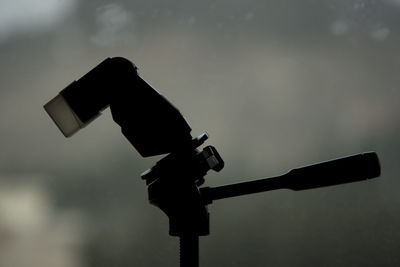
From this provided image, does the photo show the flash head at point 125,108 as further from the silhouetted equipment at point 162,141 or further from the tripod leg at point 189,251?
the tripod leg at point 189,251

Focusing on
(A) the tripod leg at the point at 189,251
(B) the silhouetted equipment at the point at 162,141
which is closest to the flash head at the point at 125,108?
(B) the silhouetted equipment at the point at 162,141

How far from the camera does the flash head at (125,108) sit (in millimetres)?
1038

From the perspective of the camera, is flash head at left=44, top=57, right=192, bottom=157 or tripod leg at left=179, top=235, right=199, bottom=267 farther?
flash head at left=44, top=57, right=192, bottom=157

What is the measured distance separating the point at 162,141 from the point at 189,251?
30cm

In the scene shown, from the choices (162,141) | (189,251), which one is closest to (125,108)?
(162,141)

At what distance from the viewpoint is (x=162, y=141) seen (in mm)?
1046

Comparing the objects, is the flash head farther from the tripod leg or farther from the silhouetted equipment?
the tripod leg

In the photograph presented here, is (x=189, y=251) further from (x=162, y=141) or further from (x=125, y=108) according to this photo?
(x=125, y=108)

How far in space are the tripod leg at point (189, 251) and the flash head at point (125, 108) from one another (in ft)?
0.80

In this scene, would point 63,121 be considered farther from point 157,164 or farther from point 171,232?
point 171,232

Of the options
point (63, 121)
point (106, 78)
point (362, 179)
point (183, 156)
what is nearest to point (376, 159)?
point (362, 179)

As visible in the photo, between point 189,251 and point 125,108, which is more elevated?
point 125,108

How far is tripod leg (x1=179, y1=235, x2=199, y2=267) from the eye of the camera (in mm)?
935

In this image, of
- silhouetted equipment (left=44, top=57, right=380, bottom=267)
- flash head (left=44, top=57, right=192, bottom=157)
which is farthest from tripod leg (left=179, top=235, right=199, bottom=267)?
flash head (left=44, top=57, right=192, bottom=157)
